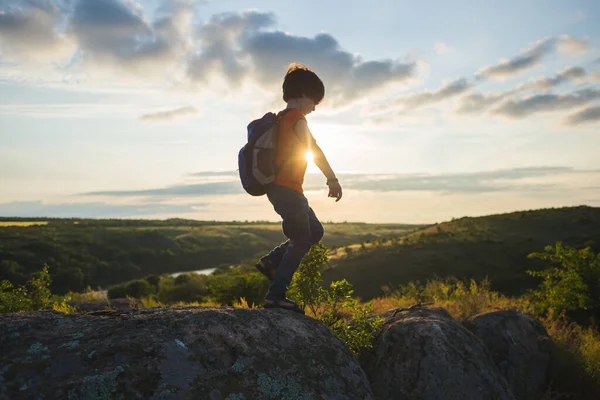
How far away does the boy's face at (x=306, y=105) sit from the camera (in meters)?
5.02

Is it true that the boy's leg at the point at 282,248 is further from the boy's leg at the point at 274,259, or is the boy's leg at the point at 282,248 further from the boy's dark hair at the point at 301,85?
the boy's dark hair at the point at 301,85

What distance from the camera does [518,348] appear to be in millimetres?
6902

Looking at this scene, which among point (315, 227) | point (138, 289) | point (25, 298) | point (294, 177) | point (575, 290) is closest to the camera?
point (294, 177)

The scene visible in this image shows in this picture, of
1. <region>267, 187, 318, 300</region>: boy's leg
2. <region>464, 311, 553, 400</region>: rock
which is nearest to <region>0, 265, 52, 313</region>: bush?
<region>267, 187, 318, 300</region>: boy's leg

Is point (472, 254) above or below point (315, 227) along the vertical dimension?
below

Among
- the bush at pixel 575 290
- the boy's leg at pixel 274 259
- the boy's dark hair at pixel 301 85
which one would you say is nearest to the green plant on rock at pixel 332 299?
the boy's leg at pixel 274 259

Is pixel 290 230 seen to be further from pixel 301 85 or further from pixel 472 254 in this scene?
pixel 472 254

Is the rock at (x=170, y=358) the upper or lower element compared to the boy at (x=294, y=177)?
lower

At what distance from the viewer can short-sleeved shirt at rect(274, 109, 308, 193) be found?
470 cm

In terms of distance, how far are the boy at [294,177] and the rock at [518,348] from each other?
11.9 feet

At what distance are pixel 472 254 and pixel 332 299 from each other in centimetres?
2415

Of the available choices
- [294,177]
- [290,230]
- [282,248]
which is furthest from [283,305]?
[294,177]

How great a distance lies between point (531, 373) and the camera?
679 cm

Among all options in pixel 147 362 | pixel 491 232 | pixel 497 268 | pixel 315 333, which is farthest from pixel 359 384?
pixel 491 232
